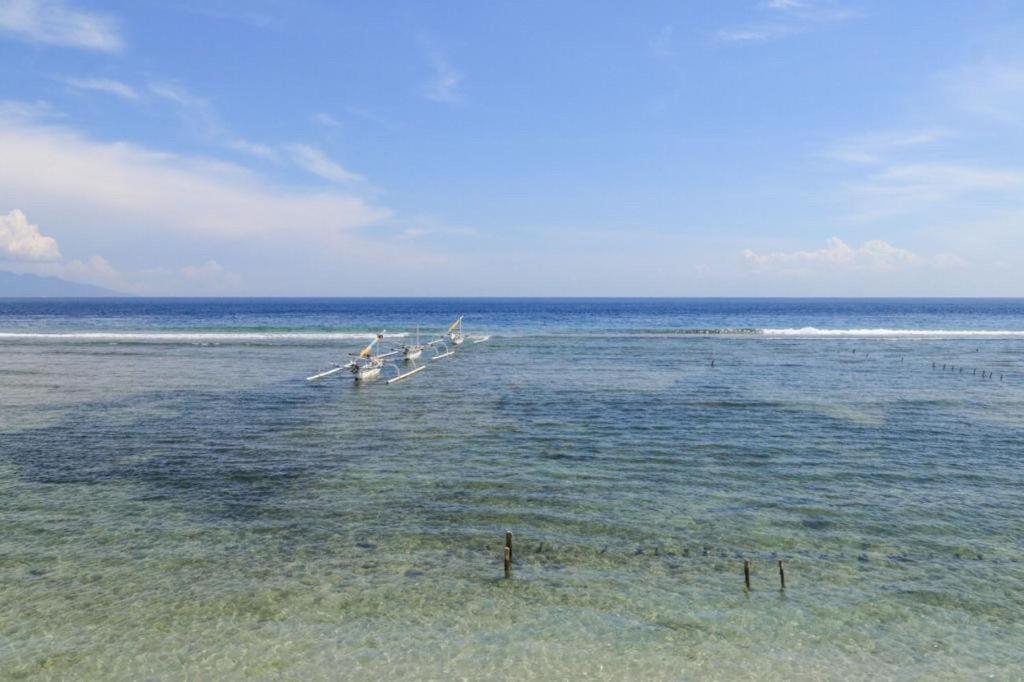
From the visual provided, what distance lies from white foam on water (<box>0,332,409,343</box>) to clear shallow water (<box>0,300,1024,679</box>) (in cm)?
5080

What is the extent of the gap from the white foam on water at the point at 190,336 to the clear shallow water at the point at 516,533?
50.8 metres

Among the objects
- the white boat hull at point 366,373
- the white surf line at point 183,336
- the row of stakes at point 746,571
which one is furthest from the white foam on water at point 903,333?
the row of stakes at point 746,571

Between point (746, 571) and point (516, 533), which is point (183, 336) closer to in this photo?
point (516, 533)

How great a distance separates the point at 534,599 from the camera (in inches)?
613

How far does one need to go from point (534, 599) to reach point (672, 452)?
48.2ft

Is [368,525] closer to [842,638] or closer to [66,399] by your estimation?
[842,638]

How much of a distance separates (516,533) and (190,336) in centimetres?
→ 9084

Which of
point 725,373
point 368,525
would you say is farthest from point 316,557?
point 725,373

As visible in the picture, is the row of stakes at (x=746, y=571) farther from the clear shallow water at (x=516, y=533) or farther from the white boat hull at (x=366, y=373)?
the white boat hull at (x=366, y=373)

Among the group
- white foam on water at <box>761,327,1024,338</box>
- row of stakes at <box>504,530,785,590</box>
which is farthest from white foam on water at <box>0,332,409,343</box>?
Answer: row of stakes at <box>504,530,785,590</box>

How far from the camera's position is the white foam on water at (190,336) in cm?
9188

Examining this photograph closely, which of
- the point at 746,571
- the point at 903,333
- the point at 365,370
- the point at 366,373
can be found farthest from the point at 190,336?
the point at 903,333

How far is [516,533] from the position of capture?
19.5 m

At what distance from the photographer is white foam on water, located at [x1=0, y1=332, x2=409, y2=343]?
91.9m
